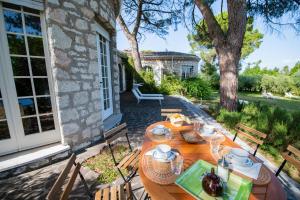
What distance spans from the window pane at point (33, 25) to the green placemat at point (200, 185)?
3.13 meters

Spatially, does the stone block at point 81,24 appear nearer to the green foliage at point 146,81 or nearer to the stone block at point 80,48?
the stone block at point 80,48

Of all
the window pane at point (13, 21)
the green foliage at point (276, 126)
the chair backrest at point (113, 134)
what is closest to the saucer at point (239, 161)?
the chair backrest at point (113, 134)

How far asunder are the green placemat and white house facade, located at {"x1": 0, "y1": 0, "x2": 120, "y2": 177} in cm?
247

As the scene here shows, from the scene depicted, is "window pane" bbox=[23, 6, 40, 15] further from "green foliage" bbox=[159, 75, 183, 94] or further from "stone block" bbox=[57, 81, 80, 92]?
"green foliage" bbox=[159, 75, 183, 94]

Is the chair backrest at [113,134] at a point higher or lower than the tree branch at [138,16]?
lower

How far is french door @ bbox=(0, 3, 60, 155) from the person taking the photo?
236 cm

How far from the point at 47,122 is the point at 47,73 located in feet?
3.03

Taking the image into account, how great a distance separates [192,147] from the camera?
5.82 ft

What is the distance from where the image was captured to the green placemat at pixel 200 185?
1.06 m

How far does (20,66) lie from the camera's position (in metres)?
2.48

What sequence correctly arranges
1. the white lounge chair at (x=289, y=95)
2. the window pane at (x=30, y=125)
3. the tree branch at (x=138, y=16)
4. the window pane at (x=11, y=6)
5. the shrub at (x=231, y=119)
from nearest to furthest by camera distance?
1. the window pane at (x=11, y=6)
2. the window pane at (x=30, y=125)
3. the shrub at (x=231, y=119)
4. the tree branch at (x=138, y=16)
5. the white lounge chair at (x=289, y=95)

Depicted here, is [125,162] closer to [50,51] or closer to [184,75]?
[50,51]


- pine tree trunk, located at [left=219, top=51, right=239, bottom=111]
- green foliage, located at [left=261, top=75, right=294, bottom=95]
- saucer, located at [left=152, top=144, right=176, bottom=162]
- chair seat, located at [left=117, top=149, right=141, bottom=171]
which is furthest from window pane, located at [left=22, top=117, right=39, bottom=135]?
green foliage, located at [left=261, top=75, right=294, bottom=95]

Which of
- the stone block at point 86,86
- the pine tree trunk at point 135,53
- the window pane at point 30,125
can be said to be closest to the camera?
the window pane at point 30,125
